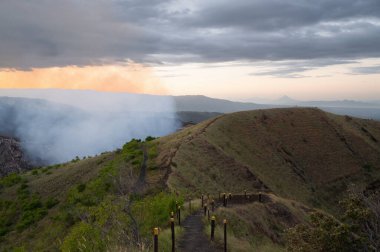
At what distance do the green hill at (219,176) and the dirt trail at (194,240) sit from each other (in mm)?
1379

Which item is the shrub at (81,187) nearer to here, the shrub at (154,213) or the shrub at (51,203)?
the shrub at (51,203)

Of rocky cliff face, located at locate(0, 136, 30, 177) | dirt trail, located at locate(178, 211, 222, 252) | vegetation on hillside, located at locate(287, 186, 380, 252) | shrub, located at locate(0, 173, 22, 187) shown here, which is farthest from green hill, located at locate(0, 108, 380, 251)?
rocky cliff face, located at locate(0, 136, 30, 177)

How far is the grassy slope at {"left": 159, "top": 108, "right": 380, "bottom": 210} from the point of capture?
47.0 meters

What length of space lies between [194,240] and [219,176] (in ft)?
94.3

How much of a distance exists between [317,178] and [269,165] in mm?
8364

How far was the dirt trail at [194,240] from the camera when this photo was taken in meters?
16.3

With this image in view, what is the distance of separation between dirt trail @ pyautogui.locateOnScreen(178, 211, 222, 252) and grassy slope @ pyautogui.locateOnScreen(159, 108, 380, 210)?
15415mm

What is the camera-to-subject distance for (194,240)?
57.8 feet

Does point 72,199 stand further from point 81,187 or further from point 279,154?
point 279,154

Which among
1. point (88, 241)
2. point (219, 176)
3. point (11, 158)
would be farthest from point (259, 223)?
point (11, 158)

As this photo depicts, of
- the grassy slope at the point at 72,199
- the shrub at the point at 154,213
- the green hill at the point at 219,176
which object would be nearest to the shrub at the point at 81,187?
the grassy slope at the point at 72,199

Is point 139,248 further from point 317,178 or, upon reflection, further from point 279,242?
point 317,178

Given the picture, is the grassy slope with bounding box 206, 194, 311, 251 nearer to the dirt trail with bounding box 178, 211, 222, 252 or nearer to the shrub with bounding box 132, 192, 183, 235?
the dirt trail with bounding box 178, 211, 222, 252

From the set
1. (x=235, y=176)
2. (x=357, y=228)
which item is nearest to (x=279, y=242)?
(x=357, y=228)
